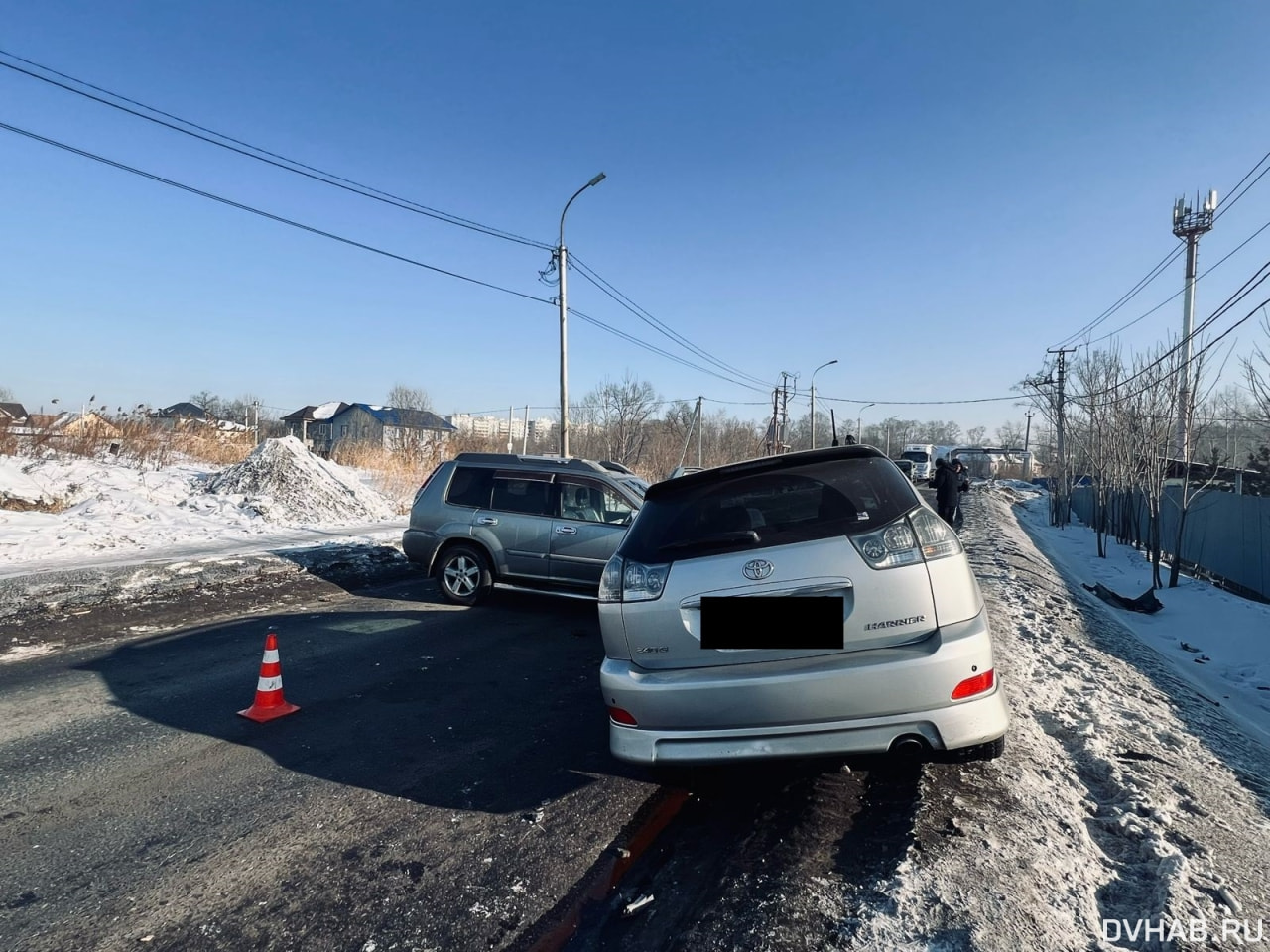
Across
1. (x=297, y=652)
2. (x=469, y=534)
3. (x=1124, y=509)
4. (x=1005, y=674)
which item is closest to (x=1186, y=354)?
(x=1124, y=509)

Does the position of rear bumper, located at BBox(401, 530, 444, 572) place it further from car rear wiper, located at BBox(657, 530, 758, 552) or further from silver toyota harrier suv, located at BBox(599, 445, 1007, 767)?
car rear wiper, located at BBox(657, 530, 758, 552)

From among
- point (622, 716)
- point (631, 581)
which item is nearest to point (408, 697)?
point (622, 716)

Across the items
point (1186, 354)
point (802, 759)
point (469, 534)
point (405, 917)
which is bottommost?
point (405, 917)

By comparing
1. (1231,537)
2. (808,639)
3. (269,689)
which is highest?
(808,639)

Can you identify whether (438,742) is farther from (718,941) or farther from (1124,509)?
(1124,509)

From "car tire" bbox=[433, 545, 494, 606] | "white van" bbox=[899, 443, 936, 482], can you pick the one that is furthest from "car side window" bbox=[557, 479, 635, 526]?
"white van" bbox=[899, 443, 936, 482]

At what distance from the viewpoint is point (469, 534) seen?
8117 millimetres

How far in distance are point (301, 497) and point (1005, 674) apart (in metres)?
14.5

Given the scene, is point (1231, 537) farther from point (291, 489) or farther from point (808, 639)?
point (291, 489)

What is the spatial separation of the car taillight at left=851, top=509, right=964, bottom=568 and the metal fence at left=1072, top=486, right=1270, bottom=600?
11333mm

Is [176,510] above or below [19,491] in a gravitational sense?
below

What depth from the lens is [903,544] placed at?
2.96 m

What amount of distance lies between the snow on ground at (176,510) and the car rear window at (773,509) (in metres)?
8.81

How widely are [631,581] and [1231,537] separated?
45.2 feet
